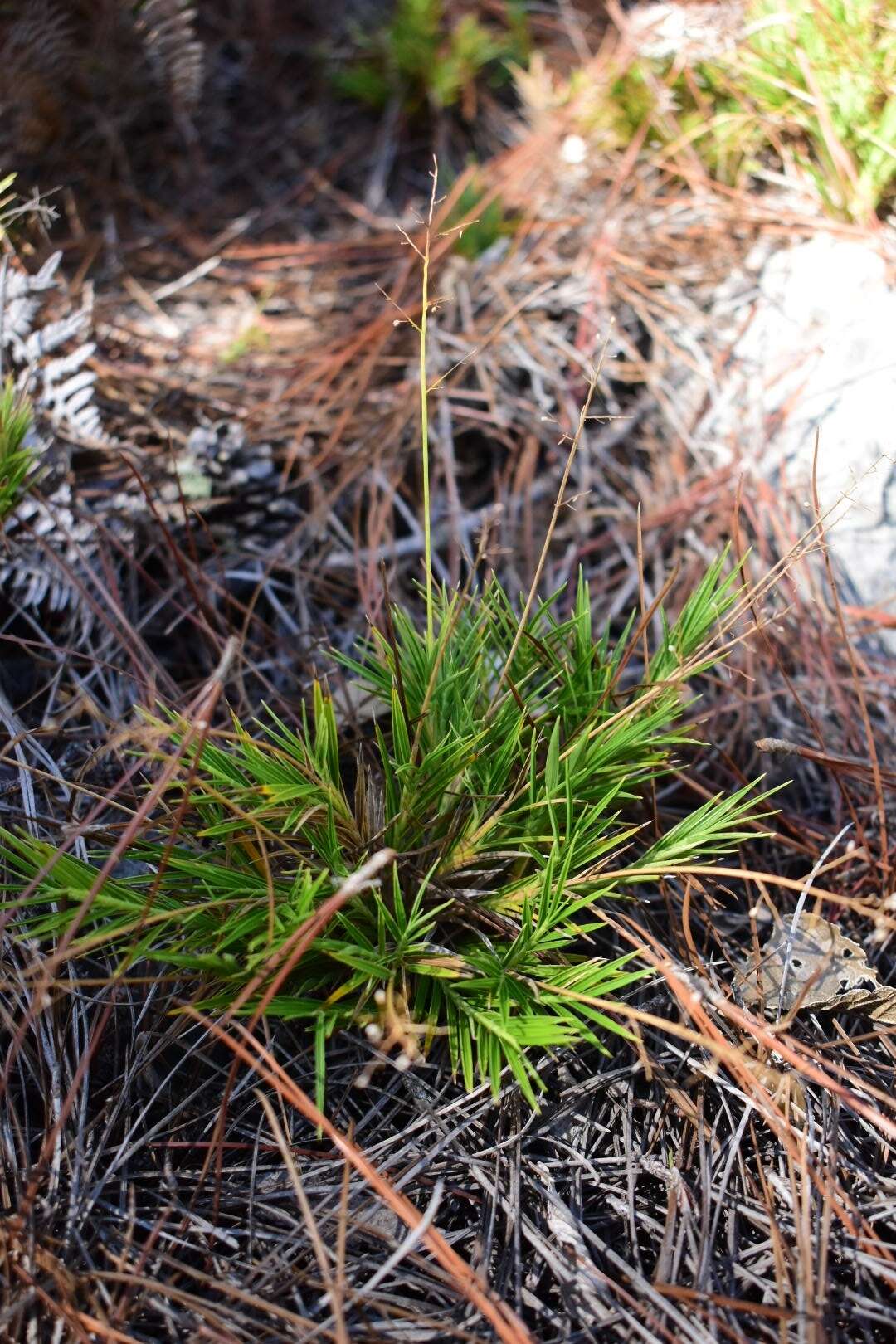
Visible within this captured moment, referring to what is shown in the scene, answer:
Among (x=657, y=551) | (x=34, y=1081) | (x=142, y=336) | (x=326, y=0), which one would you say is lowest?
(x=34, y=1081)

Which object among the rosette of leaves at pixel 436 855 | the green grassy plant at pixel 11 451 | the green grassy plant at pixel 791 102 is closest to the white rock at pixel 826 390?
the green grassy plant at pixel 791 102

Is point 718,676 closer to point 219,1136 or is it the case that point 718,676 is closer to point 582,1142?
point 582,1142

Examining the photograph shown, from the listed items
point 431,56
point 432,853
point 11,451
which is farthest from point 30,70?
point 432,853

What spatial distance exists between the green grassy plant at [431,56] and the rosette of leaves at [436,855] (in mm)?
2028

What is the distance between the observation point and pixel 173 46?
7.64ft

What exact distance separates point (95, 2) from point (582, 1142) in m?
2.73

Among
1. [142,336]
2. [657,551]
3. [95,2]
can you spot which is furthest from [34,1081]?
[95,2]

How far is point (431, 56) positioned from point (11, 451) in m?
1.95

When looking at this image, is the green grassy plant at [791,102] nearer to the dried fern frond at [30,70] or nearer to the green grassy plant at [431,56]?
the green grassy plant at [431,56]

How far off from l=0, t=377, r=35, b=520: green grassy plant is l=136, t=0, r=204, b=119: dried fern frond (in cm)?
135

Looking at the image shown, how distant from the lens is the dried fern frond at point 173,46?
7.41 ft

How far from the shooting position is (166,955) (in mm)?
1056

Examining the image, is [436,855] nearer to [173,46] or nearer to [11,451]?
[11,451]

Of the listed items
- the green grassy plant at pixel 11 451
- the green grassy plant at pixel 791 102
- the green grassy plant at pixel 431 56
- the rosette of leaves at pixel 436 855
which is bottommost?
the rosette of leaves at pixel 436 855
